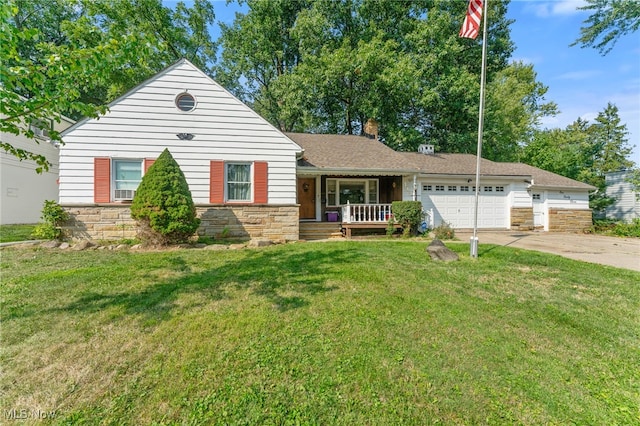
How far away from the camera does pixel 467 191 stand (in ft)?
42.3

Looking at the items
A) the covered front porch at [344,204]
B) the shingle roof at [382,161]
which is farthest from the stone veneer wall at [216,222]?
the shingle roof at [382,161]

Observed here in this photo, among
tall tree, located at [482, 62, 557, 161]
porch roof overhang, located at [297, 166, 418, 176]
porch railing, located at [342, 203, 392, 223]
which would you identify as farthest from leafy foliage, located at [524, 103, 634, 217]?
porch railing, located at [342, 203, 392, 223]

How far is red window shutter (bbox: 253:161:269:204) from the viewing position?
30.1ft

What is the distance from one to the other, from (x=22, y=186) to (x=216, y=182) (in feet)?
36.1

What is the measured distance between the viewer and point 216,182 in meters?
8.97

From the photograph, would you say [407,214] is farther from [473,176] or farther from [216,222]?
[216,222]

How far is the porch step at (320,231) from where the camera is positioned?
412 inches

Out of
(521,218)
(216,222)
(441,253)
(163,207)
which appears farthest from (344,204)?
(521,218)

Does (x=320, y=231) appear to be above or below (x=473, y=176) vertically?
below

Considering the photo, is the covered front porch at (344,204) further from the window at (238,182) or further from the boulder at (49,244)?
the boulder at (49,244)

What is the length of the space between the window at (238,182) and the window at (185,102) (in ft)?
7.19

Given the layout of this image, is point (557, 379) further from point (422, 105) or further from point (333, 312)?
point (422, 105)

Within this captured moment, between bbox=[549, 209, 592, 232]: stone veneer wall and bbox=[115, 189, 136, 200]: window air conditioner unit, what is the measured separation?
18.3 metres

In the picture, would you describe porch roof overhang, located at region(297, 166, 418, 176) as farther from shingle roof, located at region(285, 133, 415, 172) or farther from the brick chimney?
the brick chimney
